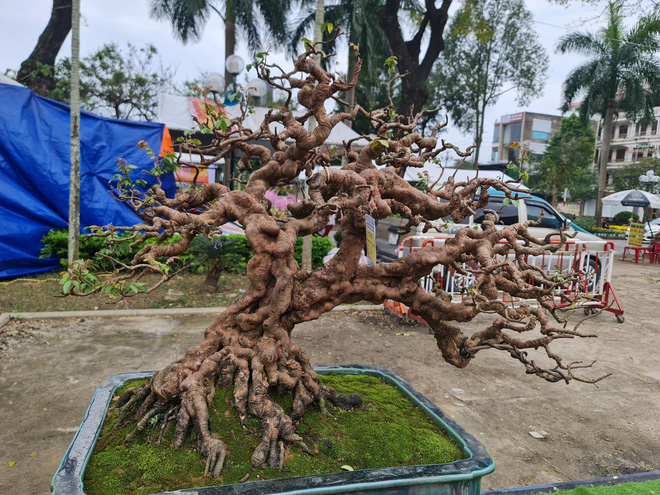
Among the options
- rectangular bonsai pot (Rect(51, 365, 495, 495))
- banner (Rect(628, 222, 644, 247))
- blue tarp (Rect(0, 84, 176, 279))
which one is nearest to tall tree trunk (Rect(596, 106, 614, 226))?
banner (Rect(628, 222, 644, 247))

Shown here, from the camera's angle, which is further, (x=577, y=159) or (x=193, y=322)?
(x=577, y=159)

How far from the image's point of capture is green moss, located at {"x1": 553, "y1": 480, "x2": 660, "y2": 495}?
2916 millimetres

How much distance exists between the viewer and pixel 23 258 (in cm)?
888

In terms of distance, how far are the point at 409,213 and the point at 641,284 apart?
11599 mm

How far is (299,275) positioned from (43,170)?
27.5 ft

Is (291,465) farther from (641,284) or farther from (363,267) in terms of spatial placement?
(641,284)

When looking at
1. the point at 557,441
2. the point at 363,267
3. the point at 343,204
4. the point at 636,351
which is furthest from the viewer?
the point at 636,351

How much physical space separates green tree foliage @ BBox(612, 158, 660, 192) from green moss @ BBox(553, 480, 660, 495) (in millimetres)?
39108

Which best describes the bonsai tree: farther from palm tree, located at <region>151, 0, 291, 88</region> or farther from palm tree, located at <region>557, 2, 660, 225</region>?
palm tree, located at <region>557, 2, 660, 225</region>

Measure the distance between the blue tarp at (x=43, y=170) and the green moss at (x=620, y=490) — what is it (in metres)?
9.06

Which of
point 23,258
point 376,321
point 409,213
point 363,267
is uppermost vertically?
point 409,213

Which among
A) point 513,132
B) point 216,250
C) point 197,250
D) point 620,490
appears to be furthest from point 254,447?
point 513,132

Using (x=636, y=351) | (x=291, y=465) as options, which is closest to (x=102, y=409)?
(x=291, y=465)

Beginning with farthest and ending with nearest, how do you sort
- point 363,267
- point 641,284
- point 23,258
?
point 641,284 < point 23,258 < point 363,267
